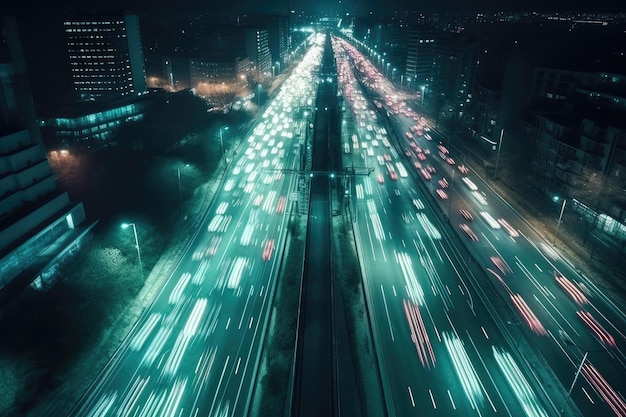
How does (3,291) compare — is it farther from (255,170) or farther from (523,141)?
(523,141)

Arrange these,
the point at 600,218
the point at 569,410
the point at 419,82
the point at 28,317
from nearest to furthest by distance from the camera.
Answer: the point at 569,410, the point at 28,317, the point at 600,218, the point at 419,82

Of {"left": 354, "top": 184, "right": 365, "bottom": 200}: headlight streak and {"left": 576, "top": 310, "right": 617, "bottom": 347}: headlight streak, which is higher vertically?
{"left": 354, "top": 184, "right": 365, "bottom": 200}: headlight streak

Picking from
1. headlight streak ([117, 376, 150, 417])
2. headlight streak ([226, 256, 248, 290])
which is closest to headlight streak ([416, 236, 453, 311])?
headlight streak ([226, 256, 248, 290])

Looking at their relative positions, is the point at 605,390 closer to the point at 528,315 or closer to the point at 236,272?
the point at 528,315

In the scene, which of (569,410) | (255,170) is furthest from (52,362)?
(255,170)

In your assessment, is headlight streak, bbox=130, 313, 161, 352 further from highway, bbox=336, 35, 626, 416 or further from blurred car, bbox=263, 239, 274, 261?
highway, bbox=336, 35, 626, 416

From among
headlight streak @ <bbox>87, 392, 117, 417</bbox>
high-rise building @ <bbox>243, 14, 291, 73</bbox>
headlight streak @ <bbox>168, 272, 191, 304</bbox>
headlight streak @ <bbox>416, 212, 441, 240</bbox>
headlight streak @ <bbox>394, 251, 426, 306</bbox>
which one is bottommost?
headlight streak @ <bbox>87, 392, 117, 417</bbox>
